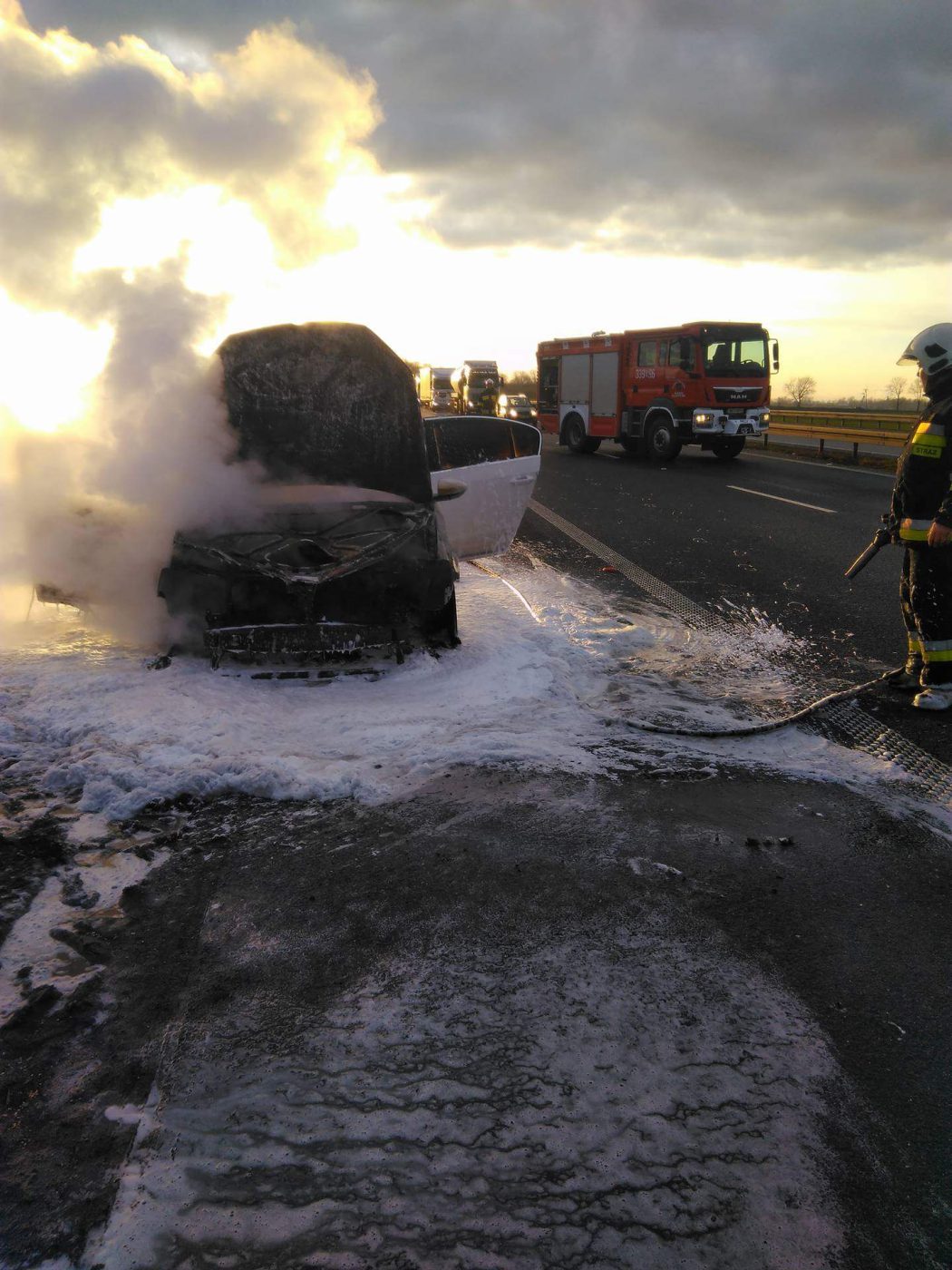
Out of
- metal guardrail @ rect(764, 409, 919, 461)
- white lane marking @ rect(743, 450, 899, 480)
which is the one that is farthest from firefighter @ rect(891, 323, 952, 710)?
white lane marking @ rect(743, 450, 899, 480)

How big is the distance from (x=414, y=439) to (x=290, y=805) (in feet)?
9.91

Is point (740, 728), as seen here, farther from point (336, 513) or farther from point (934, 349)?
point (336, 513)

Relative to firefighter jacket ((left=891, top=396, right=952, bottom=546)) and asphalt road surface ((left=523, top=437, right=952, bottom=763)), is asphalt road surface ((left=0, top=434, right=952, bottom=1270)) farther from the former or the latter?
firefighter jacket ((left=891, top=396, right=952, bottom=546))

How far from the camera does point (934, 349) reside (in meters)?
4.42

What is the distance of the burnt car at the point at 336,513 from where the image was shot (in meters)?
4.26

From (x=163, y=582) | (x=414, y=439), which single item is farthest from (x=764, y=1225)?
(x=414, y=439)

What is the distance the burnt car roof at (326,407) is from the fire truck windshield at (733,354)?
13.8 metres

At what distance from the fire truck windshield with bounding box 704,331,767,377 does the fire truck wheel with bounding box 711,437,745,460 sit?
138cm

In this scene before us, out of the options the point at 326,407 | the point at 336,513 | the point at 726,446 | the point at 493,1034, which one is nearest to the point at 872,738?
the point at 493,1034

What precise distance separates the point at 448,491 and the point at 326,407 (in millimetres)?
947

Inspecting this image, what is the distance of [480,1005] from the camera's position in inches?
82.7

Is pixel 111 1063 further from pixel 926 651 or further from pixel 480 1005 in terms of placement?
pixel 926 651

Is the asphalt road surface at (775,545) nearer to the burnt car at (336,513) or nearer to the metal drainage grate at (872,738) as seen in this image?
the metal drainage grate at (872,738)

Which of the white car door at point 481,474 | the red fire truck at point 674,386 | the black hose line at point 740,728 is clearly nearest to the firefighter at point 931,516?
the black hose line at point 740,728
